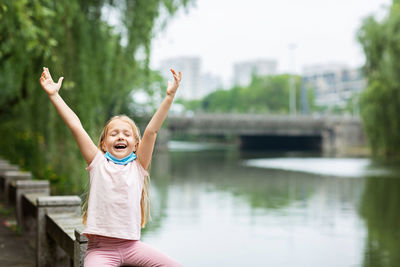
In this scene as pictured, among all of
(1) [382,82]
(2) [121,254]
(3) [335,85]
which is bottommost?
(2) [121,254]

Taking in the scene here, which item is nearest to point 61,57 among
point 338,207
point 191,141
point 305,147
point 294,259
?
point 294,259

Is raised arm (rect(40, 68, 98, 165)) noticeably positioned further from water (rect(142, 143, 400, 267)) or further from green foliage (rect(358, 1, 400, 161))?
green foliage (rect(358, 1, 400, 161))

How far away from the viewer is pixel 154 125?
3.24 m

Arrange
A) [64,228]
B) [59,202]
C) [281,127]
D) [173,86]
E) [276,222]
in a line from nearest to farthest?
1. [173,86]
2. [64,228]
3. [59,202]
4. [276,222]
5. [281,127]

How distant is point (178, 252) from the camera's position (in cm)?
1076

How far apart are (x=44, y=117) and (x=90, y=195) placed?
25.9 feet

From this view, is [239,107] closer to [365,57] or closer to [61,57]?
[365,57]

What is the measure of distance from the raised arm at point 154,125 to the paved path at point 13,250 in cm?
285

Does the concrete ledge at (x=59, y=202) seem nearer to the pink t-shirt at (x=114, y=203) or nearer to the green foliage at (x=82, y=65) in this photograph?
the pink t-shirt at (x=114, y=203)

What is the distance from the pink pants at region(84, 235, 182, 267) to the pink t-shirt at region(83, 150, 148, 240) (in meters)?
0.08

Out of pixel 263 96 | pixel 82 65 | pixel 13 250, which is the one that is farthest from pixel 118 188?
pixel 263 96

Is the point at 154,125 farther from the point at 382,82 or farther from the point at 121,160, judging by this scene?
the point at 382,82

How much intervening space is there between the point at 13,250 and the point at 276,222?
8.58 m

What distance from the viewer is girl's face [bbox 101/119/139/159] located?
334 cm
